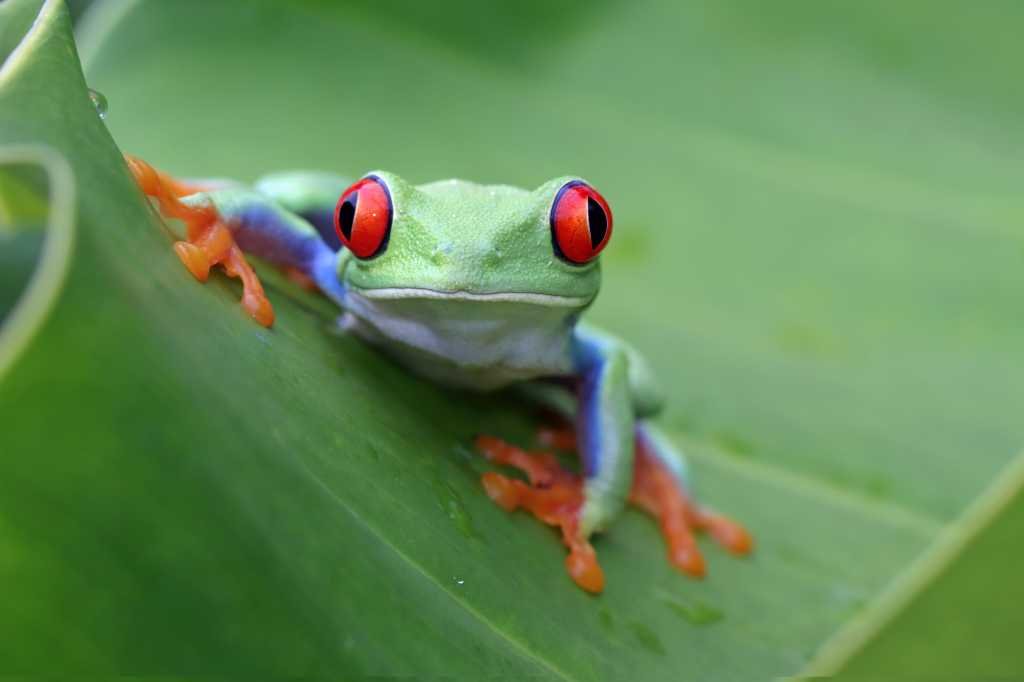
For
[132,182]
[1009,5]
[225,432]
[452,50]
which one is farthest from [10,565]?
[1009,5]

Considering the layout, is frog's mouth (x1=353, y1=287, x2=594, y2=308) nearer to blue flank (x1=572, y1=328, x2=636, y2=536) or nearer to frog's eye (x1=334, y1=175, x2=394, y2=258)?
frog's eye (x1=334, y1=175, x2=394, y2=258)

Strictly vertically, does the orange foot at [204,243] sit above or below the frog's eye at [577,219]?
above

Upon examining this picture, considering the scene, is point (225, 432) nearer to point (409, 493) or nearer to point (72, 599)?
point (72, 599)

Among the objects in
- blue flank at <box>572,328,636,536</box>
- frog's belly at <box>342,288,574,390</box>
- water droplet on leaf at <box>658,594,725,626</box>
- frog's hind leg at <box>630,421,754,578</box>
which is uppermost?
frog's belly at <box>342,288,574,390</box>

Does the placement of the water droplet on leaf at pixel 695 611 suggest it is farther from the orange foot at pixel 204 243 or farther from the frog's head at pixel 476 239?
the orange foot at pixel 204 243

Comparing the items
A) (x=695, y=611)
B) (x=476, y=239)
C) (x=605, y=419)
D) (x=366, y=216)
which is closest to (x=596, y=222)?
(x=476, y=239)

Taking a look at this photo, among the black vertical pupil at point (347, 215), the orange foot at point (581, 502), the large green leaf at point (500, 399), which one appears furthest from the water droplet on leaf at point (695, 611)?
the black vertical pupil at point (347, 215)

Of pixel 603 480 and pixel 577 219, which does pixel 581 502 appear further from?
pixel 577 219

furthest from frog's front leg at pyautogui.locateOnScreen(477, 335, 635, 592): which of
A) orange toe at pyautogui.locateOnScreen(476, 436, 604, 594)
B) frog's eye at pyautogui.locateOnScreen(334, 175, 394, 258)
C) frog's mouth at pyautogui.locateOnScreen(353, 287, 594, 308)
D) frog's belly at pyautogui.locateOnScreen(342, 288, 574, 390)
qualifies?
frog's eye at pyautogui.locateOnScreen(334, 175, 394, 258)
